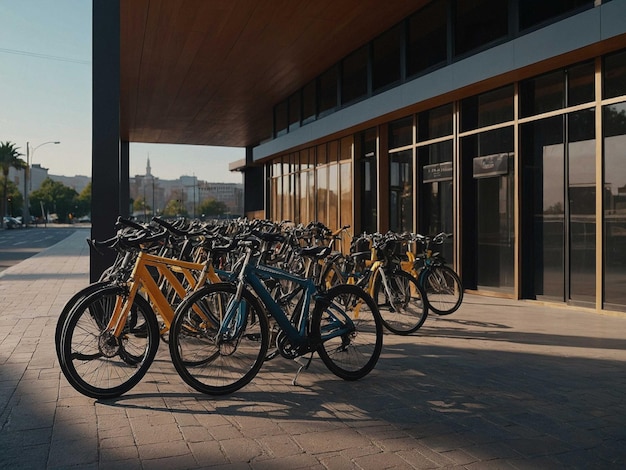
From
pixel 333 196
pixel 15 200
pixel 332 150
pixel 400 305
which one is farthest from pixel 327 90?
pixel 15 200

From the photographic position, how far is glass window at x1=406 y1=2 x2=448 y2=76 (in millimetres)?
11180

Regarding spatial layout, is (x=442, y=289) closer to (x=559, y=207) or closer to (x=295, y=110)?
(x=559, y=207)

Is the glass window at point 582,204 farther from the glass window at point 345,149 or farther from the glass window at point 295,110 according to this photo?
the glass window at point 295,110

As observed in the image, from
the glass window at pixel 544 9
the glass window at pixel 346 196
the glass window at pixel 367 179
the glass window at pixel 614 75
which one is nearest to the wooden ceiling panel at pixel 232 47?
the glass window at pixel 367 179

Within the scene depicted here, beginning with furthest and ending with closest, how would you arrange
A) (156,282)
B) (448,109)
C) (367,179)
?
(367,179)
(448,109)
(156,282)

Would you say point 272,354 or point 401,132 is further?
point 401,132

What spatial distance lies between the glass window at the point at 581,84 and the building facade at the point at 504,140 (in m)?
0.01

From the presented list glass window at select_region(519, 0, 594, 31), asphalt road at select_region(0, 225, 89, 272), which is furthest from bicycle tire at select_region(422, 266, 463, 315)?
asphalt road at select_region(0, 225, 89, 272)

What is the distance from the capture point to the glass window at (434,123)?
11.4 metres

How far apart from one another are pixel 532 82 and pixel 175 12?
646 centimetres

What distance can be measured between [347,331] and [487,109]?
22.5ft

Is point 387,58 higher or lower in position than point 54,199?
lower

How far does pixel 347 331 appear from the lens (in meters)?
4.96

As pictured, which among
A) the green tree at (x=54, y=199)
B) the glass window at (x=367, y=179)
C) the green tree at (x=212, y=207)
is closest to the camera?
the glass window at (x=367, y=179)
